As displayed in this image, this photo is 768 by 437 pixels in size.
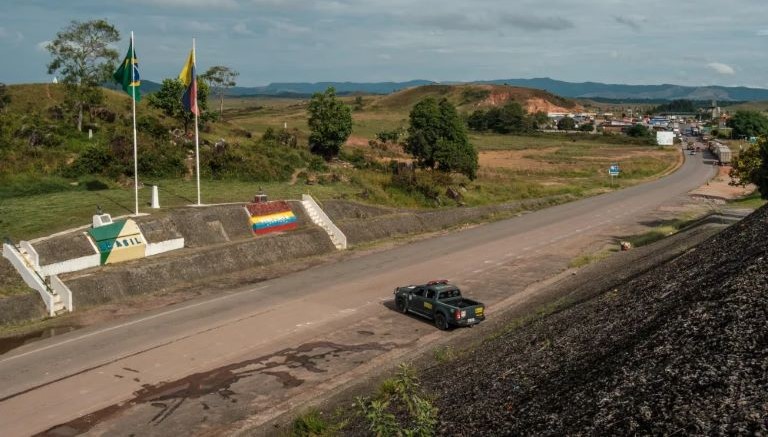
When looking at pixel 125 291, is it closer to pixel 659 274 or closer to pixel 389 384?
pixel 389 384

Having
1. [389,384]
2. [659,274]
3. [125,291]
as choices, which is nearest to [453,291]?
[659,274]

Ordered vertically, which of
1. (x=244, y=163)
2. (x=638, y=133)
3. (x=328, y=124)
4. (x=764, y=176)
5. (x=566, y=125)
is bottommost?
(x=244, y=163)

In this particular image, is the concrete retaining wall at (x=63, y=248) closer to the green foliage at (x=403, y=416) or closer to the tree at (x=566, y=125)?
the green foliage at (x=403, y=416)

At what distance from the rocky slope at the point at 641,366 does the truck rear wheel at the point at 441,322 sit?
267 inches

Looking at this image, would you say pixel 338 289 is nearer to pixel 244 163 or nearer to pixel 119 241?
pixel 119 241

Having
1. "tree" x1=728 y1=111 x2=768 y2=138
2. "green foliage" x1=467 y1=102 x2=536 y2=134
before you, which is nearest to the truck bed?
"green foliage" x1=467 y1=102 x2=536 y2=134

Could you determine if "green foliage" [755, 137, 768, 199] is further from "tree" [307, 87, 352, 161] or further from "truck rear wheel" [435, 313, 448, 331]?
"tree" [307, 87, 352, 161]

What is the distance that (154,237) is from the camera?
3198 cm

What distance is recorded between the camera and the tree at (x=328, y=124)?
61.7 m

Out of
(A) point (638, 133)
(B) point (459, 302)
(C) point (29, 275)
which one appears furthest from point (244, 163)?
(A) point (638, 133)

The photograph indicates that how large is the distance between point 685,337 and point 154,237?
2691 cm

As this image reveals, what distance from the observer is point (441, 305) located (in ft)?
80.8

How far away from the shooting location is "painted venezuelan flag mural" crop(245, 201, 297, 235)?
3778cm

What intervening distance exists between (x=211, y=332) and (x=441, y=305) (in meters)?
8.67
